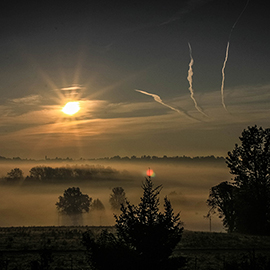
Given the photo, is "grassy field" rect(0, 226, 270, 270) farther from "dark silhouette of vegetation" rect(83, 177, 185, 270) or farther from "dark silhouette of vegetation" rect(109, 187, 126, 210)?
"dark silhouette of vegetation" rect(109, 187, 126, 210)

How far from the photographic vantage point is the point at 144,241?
18.0 m

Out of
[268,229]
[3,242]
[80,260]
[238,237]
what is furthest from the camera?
[268,229]

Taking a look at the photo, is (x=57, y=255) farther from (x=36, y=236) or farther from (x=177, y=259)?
(x=177, y=259)

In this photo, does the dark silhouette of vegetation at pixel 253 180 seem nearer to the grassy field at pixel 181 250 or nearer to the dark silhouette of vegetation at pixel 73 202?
the grassy field at pixel 181 250

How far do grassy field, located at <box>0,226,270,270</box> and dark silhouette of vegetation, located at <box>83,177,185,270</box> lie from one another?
1351 centimetres

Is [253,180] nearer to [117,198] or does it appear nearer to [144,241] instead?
[144,241]

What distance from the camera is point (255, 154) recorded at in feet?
180

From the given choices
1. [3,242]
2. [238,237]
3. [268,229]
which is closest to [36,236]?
[3,242]

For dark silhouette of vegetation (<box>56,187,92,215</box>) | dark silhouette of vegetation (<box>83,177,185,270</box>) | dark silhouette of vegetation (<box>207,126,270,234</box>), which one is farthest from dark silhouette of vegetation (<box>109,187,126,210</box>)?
dark silhouette of vegetation (<box>83,177,185,270</box>)

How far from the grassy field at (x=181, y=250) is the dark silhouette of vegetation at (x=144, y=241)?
13515 mm

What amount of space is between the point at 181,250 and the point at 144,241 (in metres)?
25.8

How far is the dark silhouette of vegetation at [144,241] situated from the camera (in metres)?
17.8

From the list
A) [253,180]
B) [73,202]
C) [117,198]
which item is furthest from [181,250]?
[117,198]

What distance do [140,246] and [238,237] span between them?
36678 millimetres
